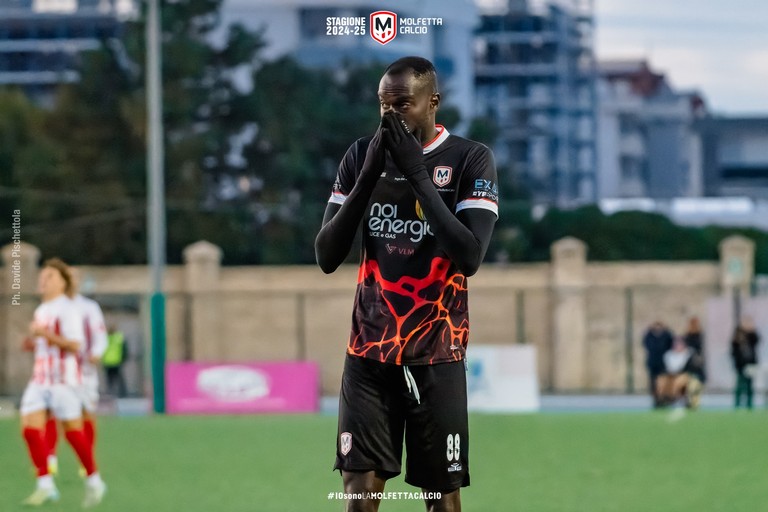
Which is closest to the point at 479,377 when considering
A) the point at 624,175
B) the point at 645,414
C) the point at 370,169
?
the point at 645,414

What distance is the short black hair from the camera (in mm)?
4500

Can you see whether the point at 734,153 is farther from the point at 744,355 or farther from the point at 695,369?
the point at 695,369

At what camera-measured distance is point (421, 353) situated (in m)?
4.62

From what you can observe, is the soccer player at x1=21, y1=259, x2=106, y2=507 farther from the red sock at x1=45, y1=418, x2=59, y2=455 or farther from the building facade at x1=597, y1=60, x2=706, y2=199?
the building facade at x1=597, y1=60, x2=706, y2=199

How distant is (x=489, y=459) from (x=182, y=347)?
20774 mm

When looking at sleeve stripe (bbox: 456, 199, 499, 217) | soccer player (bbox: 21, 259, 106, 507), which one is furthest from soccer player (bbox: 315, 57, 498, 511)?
soccer player (bbox: 21, 259, 106, 507)

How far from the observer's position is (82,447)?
33.9ft

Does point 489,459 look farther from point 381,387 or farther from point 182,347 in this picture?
point 182,347

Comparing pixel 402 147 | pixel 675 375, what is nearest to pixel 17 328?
pixel 675 375

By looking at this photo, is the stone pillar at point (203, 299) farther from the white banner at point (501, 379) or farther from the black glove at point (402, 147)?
the black glove at point (402, 147)

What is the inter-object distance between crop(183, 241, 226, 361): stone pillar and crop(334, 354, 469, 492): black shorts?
97.0 feet

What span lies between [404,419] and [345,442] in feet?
0.70

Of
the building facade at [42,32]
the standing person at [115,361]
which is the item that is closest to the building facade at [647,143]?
the building facade at [42,32]

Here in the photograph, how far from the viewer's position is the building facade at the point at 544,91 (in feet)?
153
